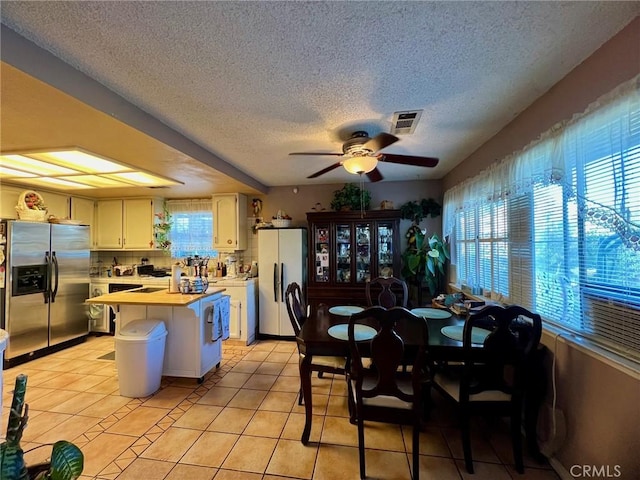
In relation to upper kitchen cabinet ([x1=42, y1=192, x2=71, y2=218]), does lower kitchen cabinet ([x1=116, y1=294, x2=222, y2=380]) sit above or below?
below

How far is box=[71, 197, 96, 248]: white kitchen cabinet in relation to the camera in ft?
14.4

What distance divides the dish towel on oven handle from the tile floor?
0.45 m

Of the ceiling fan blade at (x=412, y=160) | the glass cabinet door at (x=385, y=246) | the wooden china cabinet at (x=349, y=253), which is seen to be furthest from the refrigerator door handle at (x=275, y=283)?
the ceiling fan blade at (x=412, y=160)

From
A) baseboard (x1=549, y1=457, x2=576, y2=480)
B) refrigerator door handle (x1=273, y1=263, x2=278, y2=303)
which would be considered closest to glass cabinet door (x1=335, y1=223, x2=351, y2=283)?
refrigerator door handle (x1=273, y1=263, x2=278, y2=303)

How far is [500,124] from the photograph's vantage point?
2.34 m

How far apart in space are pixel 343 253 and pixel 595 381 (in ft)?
9.79

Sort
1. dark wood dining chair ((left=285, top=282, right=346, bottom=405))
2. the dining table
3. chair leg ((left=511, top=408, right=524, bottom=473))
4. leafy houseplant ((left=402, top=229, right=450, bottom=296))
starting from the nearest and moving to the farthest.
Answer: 1. chair leg ((left=511, top=408, right=524, bottom=473))
2. the dining table
3. dark wood dining chair ((left=285, top=282, right=346, bottom=405))
4. leafy houseplant ((left=402, top=229, right=450, bottom=296))

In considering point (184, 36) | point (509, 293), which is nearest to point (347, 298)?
point (509, 293)

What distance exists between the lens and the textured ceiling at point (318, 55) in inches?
47.2

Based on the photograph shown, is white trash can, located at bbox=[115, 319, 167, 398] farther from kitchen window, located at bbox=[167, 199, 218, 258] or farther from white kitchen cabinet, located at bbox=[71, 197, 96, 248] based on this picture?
white kitchen cabinet, located at bbox=[71, 197, 96, 248]

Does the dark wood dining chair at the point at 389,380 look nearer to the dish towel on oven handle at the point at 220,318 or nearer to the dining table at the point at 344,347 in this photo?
the dining table at the point at 344,347

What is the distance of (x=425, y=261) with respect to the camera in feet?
12.2

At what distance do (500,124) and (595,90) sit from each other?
87 cm
